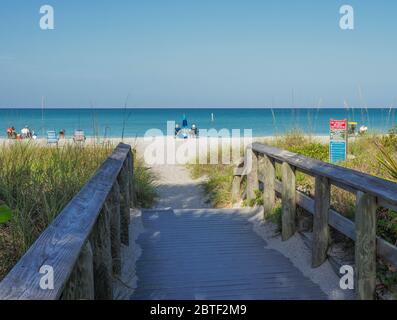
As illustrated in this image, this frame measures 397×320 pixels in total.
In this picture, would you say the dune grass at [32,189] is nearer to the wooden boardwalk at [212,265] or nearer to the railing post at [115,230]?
the railing post at [115,230]

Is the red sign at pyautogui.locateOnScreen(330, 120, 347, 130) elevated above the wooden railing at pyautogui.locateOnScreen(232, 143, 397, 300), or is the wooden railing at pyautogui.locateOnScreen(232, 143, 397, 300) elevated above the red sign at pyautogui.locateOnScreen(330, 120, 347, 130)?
the red sign at pyautogui.locateOnScreen(330, 120, 347, 130)

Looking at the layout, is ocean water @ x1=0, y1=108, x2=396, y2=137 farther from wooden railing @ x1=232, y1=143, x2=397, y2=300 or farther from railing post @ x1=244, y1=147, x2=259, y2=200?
wooden railing @ x1=232, y1=143, x2=397, y2=300

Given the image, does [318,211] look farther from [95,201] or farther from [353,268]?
[95,201]

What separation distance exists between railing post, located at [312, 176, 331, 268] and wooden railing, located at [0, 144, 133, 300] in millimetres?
1667

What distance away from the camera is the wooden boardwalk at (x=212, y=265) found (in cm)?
368

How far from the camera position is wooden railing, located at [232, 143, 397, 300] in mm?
3162

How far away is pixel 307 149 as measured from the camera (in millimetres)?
8602

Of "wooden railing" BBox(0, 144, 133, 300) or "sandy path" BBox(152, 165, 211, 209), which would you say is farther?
"sandy path" BBox(152, 165, 211, 209)

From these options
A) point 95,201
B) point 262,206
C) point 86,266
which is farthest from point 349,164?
point 86,266

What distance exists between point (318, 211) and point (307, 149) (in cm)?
464

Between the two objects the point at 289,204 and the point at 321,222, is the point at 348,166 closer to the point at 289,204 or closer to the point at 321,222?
the point at 289,204

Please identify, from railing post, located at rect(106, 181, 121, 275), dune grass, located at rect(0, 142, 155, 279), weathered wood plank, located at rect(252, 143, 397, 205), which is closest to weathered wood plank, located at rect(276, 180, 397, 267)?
weathered wood plank, located at rect(252, 143, 397, 205)

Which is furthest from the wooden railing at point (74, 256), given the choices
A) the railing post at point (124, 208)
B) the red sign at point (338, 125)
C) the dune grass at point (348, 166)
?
the red sign at point (338, 125)

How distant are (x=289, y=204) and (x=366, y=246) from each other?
1.71 metres
